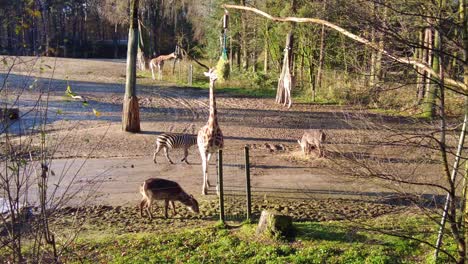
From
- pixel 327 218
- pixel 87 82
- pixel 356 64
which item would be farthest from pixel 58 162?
pixel 87 82

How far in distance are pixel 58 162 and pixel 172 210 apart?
178 inches

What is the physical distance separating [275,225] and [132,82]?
31.0 feet

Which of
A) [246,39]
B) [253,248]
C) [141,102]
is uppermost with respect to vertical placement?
[246,39]


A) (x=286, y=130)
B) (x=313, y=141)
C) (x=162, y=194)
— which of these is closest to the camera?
(x=162, y=194)

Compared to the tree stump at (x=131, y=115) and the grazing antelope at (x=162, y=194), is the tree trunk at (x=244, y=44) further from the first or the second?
the grazing antelope at (x=162, y=194)

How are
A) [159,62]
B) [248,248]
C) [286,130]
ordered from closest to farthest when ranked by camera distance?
[248,248], [286,130], [159,62]

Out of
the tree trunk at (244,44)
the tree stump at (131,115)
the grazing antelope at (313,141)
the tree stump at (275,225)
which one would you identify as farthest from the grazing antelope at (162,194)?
the tree trunk at (244,44)

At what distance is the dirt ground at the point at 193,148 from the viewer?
9906 millimetres

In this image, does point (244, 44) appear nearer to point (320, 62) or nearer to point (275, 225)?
point (320, 62)

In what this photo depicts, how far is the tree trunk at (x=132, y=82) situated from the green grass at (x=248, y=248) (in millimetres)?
8419

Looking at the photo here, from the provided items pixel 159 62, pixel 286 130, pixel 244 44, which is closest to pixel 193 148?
pixel 286 130

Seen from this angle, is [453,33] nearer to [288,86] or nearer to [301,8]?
[288,86]

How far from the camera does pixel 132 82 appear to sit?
15.8 m

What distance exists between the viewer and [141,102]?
2305 centimetres
